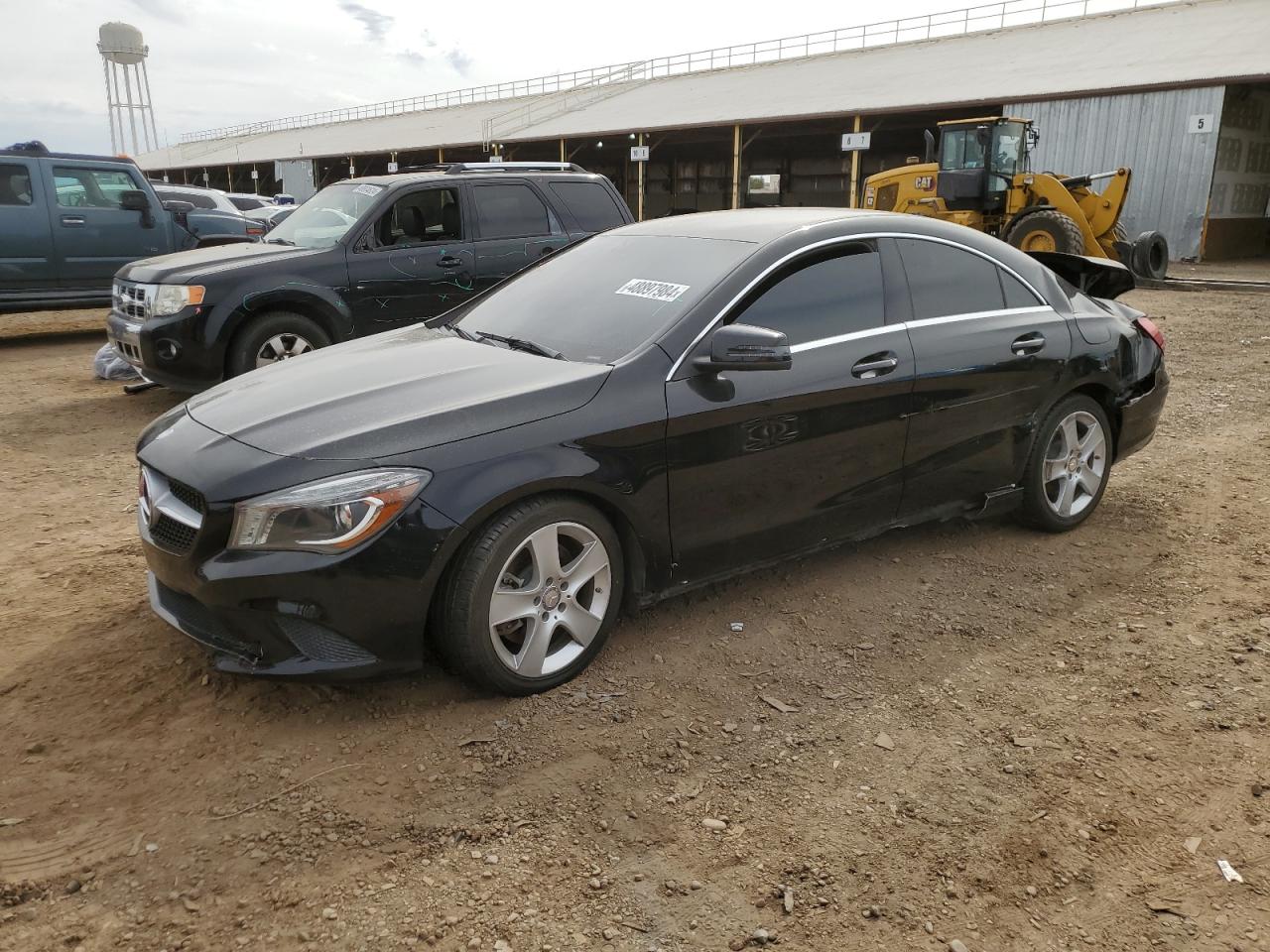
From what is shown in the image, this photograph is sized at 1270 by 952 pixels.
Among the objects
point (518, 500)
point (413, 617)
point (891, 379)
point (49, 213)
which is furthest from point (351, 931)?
point (49, 213)

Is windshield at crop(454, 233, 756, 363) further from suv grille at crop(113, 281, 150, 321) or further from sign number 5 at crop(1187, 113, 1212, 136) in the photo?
sign number 5 at crop(1187, 113, 1212, 136)

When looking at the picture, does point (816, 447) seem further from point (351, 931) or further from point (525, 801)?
point (351, 931)

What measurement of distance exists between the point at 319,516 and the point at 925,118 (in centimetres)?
2669

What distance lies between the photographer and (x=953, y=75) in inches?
973

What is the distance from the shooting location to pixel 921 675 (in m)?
3.41

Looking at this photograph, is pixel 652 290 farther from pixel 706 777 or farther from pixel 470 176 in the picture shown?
pixel 470 176

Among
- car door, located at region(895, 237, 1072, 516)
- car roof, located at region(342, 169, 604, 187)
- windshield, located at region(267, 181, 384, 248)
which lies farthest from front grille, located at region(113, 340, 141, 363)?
car door, located at region(895, 237, 1072, 516)

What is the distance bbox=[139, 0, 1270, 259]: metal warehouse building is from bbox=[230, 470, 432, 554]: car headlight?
19876 millimetres

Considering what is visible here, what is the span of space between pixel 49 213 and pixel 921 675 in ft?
34.7

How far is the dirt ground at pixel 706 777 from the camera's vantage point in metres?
2.29

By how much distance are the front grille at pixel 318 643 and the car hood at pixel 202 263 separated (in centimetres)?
478

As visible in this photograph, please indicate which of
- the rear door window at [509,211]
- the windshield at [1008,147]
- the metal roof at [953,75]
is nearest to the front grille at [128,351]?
the rear door window at [509,211]

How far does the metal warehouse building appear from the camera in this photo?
1962 centimetres

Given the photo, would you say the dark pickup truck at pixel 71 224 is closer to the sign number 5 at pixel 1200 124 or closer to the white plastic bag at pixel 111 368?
the white plastic bag at pixel 111 368
